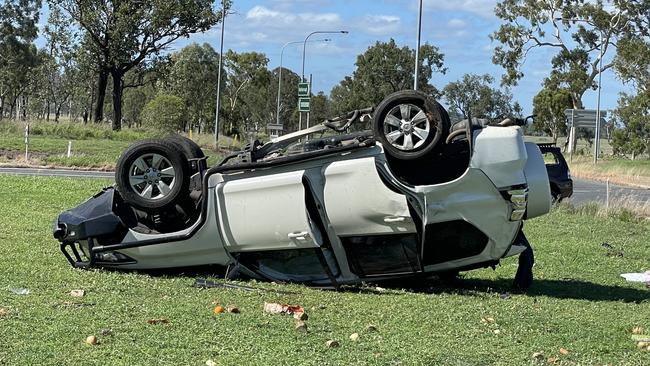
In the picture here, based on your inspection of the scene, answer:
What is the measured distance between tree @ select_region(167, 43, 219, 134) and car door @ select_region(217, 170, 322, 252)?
199ft

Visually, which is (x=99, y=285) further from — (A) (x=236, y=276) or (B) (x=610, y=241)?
(B) (x=610, y=241)

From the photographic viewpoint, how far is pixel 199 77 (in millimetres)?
72312

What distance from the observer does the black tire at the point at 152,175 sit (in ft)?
26.2

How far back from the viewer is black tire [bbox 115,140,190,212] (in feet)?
26.2

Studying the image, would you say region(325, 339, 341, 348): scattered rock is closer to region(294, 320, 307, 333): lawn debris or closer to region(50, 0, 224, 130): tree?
region(294, 320, 307, 333): lawn debris

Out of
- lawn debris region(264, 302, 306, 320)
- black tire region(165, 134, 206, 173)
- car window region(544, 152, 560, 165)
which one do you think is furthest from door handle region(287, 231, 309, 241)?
car window region(544, 152, 560, 165)

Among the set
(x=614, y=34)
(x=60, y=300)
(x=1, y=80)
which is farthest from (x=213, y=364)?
(x=1, y=80)

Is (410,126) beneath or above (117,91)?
beneath

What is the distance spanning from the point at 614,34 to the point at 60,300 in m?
61.4

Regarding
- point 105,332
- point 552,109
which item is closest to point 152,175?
point 105,332

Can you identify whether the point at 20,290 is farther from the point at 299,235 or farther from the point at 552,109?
the point at 552,109

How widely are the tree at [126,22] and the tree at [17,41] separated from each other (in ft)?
84.7

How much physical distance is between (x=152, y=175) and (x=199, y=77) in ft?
215

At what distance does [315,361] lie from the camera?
5094mm
